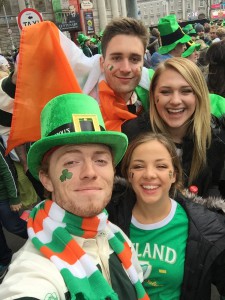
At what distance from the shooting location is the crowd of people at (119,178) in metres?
1.17

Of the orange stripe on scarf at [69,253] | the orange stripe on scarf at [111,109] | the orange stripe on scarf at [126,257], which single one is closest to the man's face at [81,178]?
the orange stripe on scarf at [69,253]

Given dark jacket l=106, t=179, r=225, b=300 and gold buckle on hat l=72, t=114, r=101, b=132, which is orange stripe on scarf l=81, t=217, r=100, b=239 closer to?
gold buckle on hat l=72, t=114, r=101, b=132

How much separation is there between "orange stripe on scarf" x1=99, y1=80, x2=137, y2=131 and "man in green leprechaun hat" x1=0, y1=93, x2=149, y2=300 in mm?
888

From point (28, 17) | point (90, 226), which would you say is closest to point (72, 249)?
point (90, 226)

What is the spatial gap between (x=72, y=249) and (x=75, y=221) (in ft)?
0.36

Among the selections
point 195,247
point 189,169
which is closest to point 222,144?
point 189,169

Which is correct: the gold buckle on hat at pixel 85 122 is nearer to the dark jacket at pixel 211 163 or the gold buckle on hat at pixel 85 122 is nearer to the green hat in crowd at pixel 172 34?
the dark jacket at pixel 211 163

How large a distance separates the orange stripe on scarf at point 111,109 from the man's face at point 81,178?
3.19ft

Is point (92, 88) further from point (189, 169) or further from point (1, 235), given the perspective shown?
point (1, 235)

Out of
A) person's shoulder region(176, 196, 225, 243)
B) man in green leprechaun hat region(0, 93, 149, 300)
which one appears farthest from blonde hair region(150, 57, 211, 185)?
man in green leprechaun hat region(0, 93, 149, 300)

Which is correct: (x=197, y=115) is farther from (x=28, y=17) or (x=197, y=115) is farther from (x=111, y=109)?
(x=28, y=17)

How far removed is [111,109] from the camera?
2.35m

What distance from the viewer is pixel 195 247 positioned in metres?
1.56

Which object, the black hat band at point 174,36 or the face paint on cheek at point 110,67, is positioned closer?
the face paint on cheek at point 110,67
